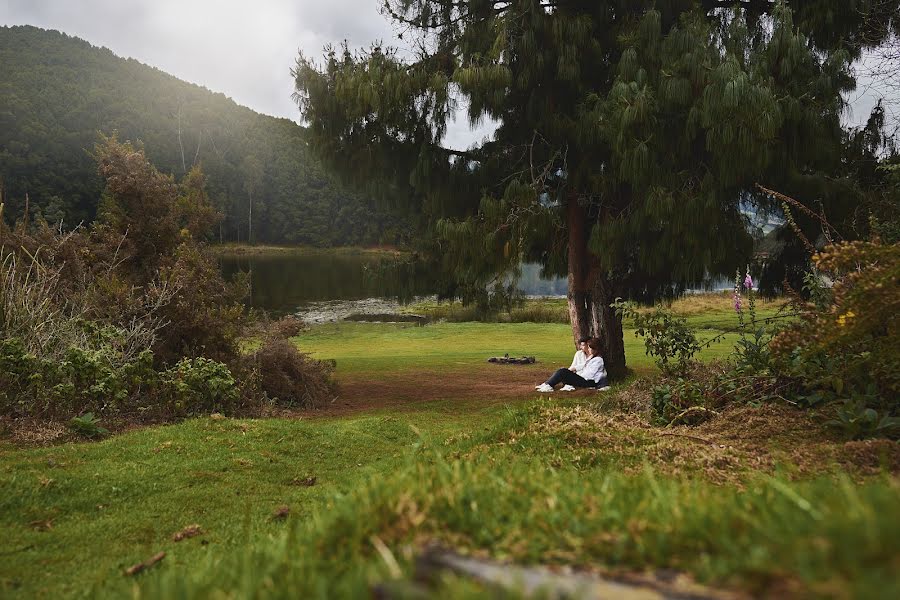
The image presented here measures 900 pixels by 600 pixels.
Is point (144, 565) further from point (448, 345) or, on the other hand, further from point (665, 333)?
point (448, 345)

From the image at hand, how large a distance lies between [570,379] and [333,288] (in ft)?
173

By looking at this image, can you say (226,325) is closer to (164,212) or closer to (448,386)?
(164,212)

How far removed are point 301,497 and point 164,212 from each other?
1012 centimetres

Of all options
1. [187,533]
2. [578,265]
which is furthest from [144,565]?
[578,265]

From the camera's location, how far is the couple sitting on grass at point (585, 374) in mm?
13625

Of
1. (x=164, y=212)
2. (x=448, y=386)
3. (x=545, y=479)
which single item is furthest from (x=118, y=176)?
(x=545, y=479)

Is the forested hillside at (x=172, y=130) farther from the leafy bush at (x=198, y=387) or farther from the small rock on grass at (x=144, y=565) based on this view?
the small rock on grass at (x=144, y=565)

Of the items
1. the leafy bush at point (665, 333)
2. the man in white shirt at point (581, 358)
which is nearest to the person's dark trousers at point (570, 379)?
the man in white shirt at point (581, 358)

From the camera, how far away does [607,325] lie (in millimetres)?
16031

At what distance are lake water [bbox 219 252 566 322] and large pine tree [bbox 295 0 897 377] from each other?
1867mm

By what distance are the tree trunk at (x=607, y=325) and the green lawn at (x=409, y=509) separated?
5699mm

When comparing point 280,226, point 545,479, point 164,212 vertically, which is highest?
point 280,226

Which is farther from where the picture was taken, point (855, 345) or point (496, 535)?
point (855, 345)

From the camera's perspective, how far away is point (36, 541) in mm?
4430
